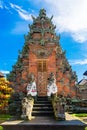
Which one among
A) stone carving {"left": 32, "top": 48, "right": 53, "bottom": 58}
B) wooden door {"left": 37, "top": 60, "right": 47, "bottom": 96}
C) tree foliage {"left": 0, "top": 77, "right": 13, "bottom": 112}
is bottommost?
tree foliage {"left": 0, "top": 77, "right": 13, "bottom": 112}

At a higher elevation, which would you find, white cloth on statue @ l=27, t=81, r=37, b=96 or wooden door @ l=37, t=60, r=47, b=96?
wooden door @ l=37, t=60, r=47, b=96

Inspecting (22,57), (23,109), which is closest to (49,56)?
(22,57)

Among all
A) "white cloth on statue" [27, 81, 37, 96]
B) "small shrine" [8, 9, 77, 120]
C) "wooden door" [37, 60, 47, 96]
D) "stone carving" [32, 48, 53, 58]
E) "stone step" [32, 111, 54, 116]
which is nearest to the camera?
"stone step" [32, 111, 54, 116]

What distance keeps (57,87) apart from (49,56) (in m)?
3.36

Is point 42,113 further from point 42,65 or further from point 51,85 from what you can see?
point 42,65

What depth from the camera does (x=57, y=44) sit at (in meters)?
31.9

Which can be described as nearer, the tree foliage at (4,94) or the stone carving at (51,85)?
the tree foliage at (4,94)

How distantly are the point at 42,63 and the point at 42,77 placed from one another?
146 centimetres

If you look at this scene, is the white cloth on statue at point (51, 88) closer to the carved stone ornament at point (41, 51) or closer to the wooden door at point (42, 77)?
the wooden door at point (42, 77)

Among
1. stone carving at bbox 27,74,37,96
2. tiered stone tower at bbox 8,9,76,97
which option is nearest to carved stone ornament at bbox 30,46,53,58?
tiered stone tower at bbox 8,9,76,97

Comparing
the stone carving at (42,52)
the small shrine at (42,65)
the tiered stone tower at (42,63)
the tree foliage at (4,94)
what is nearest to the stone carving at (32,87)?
the small shrine at (42,65)

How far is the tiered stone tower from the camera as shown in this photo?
30703 mm

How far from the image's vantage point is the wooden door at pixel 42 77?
30.4 m

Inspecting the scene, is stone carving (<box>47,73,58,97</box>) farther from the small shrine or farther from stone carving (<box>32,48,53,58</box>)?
stone carving (<box>32,48,53,58</box>)
